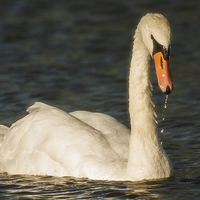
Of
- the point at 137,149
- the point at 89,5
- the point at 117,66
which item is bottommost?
the point at 137,149

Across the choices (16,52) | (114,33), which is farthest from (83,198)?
(114,33)

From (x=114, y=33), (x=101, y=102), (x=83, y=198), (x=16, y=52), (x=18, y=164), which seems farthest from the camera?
(x=114, y=33)

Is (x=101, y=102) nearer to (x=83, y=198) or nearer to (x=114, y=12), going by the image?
(x=83, y=198)

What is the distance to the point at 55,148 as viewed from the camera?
8094 millimetres

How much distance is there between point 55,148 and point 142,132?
120 cm

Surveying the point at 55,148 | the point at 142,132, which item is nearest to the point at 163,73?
the point at 142,132

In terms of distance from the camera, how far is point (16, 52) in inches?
618

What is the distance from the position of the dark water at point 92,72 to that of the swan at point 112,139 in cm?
16

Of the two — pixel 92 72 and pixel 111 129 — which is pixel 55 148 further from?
pixel 92 72

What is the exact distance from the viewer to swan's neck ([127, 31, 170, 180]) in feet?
25.1

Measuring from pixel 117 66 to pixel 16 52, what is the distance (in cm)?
291

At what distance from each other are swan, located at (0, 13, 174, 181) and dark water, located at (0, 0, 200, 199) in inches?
6.2

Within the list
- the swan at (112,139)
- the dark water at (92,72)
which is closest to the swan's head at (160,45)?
the swan at (112,139)

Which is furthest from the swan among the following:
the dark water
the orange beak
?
the dark water
